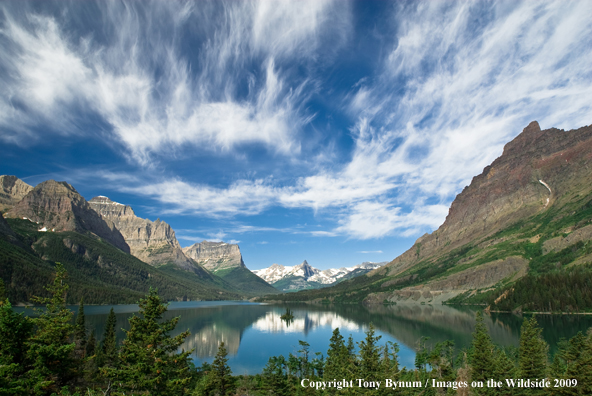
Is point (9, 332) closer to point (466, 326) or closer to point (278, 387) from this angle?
point (278, 387)

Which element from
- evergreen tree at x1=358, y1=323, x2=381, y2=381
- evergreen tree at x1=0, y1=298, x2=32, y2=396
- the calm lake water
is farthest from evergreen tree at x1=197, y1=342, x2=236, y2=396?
the calm lake water

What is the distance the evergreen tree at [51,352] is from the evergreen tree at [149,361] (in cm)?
329

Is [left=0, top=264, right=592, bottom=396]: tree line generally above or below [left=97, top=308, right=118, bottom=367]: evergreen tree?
above

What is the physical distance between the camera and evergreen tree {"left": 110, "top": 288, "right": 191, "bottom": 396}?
76.4 feet

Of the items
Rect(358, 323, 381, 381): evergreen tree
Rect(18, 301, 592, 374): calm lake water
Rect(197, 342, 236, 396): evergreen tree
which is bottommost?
Rect(18, 301, 592, 374): calm lake water

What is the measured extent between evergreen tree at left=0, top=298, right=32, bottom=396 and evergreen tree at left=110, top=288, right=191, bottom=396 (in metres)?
5.38

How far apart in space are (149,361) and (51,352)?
22.8 feet

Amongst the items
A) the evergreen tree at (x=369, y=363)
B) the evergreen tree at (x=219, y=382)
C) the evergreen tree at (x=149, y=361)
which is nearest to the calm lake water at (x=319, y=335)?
the evergreen tree at (x=219, y=382)

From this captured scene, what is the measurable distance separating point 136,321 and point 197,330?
170 meters

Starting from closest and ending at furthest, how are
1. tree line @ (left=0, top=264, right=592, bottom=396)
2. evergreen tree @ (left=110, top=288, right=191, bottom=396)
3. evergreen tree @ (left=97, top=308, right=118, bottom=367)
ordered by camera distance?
tree line @ (left=0, top=264, right=592, bottom=396)
evergreen tree @ (left=110, top=288, right=191, bottom=396)
evergreen tree @ (left=97, top=308, right=118, bottom=367)

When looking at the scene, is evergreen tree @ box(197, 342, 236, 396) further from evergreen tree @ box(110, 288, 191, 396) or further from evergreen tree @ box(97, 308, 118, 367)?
evergreen tree @ box(97, 308, 118, 367)

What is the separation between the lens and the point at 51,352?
22953 mm

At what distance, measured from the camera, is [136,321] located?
24.7m

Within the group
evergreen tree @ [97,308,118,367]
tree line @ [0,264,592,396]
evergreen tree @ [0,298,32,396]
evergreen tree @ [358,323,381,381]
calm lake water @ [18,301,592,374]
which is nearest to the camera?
evergreen tree @ [0,298,32,396]
